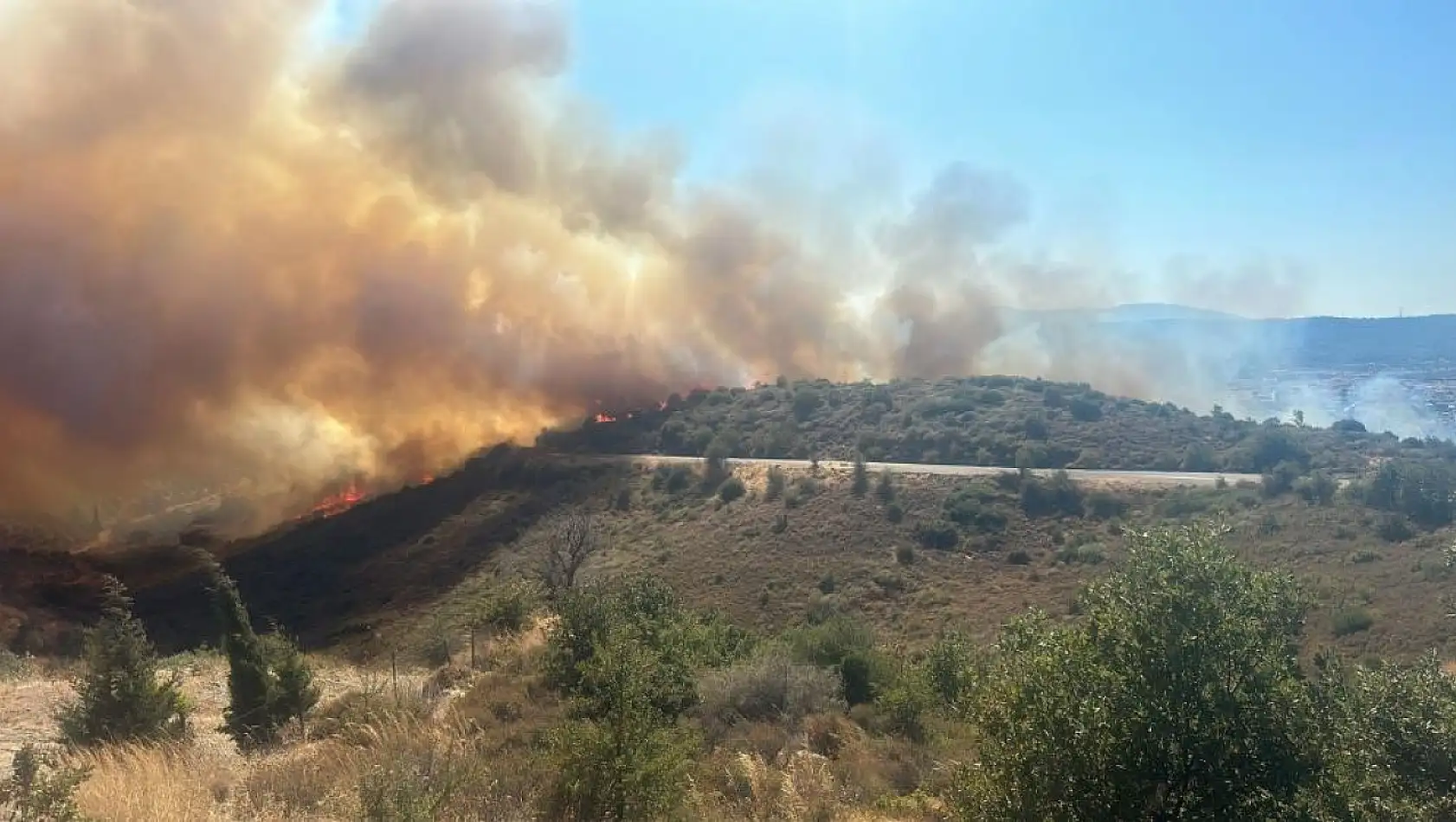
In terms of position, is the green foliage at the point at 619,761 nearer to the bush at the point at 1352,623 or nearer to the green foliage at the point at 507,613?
the green foliage at the point at 507,613

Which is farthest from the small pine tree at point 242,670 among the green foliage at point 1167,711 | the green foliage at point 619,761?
the green foliage at point 1167,711

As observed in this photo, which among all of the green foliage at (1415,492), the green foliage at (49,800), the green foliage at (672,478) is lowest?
the green foliage at (1415,492)

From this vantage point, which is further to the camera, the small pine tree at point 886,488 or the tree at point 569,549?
the small pine tree at point 886,488

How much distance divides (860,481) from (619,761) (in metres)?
48.9

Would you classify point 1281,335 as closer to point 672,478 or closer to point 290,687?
point 672,478

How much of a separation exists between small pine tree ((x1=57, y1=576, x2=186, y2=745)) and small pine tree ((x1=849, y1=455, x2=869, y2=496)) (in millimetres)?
45274

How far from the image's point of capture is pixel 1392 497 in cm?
4900

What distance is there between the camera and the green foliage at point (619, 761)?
11.0 meters

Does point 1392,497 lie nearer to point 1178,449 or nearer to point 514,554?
point 1178,449

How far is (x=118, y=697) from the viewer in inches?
632

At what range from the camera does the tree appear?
130ft

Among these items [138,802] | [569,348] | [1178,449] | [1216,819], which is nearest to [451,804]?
[138,802]

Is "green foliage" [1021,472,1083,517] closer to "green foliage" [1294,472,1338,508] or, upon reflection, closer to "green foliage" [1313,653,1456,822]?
"green foliage" [1294,472,1338,508]

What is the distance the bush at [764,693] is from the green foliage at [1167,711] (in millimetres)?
8991
